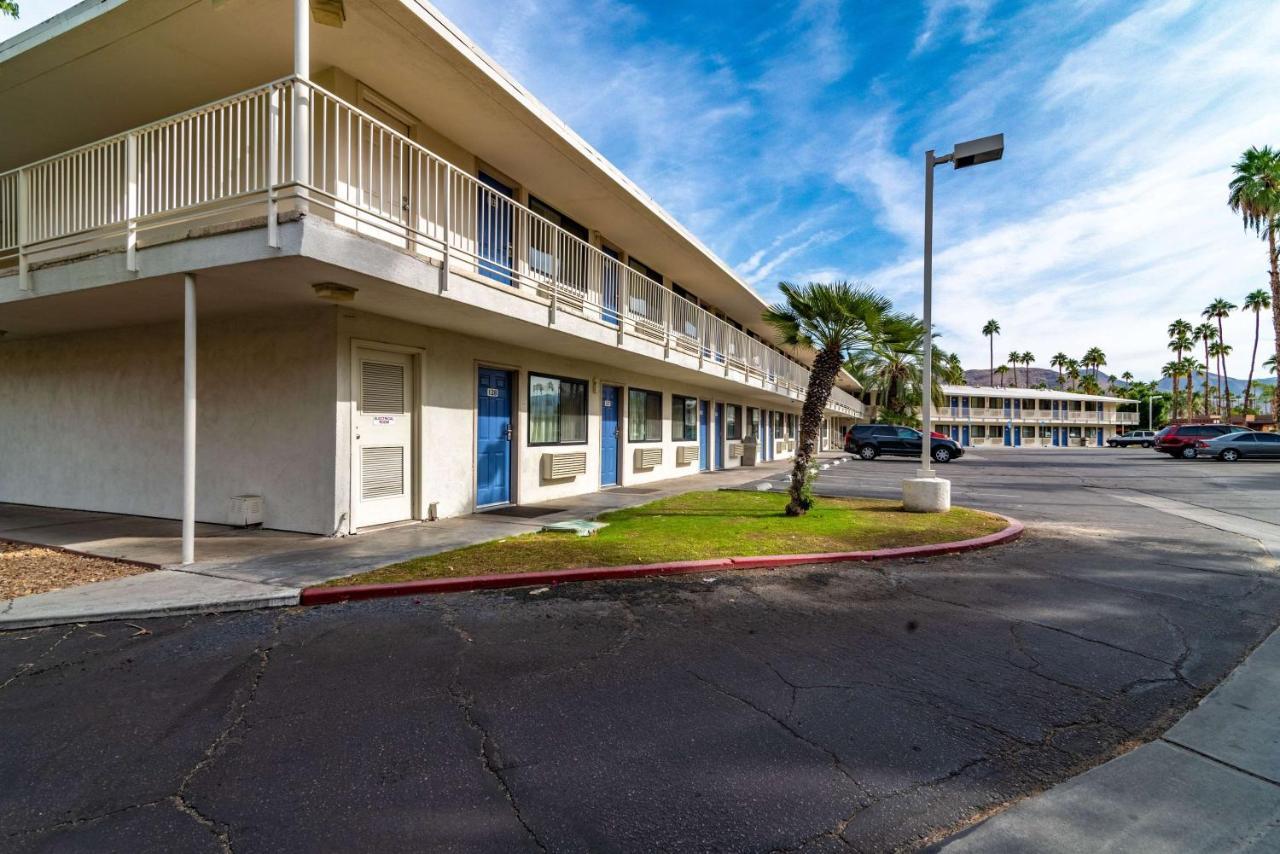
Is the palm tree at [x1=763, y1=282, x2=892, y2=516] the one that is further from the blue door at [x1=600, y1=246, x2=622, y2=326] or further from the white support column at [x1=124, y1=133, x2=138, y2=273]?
the white support column at [x1=124, y1=133, x2=138, y2=273]

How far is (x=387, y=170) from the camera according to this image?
893 centimetres

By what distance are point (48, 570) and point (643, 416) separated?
12276 millimetres

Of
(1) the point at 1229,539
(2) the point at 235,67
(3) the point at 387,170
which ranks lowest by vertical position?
(1) the point at 1229,539

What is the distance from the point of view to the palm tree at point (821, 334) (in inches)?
430

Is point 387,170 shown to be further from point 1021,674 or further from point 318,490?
point 1021,674

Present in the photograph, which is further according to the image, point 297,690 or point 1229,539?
→ point 1229,539

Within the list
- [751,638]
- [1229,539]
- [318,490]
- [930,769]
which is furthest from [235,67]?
[1229,539]

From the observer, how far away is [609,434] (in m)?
14.8

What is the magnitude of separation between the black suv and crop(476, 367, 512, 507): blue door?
81.7ft

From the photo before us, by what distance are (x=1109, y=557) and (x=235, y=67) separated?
44.7 ft

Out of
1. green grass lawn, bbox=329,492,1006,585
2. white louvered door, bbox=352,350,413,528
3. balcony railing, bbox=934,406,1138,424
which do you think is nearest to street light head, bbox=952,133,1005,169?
green grass lawn, bbox=329,492,1006,585

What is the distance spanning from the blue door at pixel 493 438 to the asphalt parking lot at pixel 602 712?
16.6ft

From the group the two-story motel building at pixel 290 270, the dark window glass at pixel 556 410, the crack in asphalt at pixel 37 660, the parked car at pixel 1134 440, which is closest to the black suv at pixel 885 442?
the two-story motel building at pixel 290 270

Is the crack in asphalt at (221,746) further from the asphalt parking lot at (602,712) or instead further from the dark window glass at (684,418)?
the dark window glass at (684,418)
